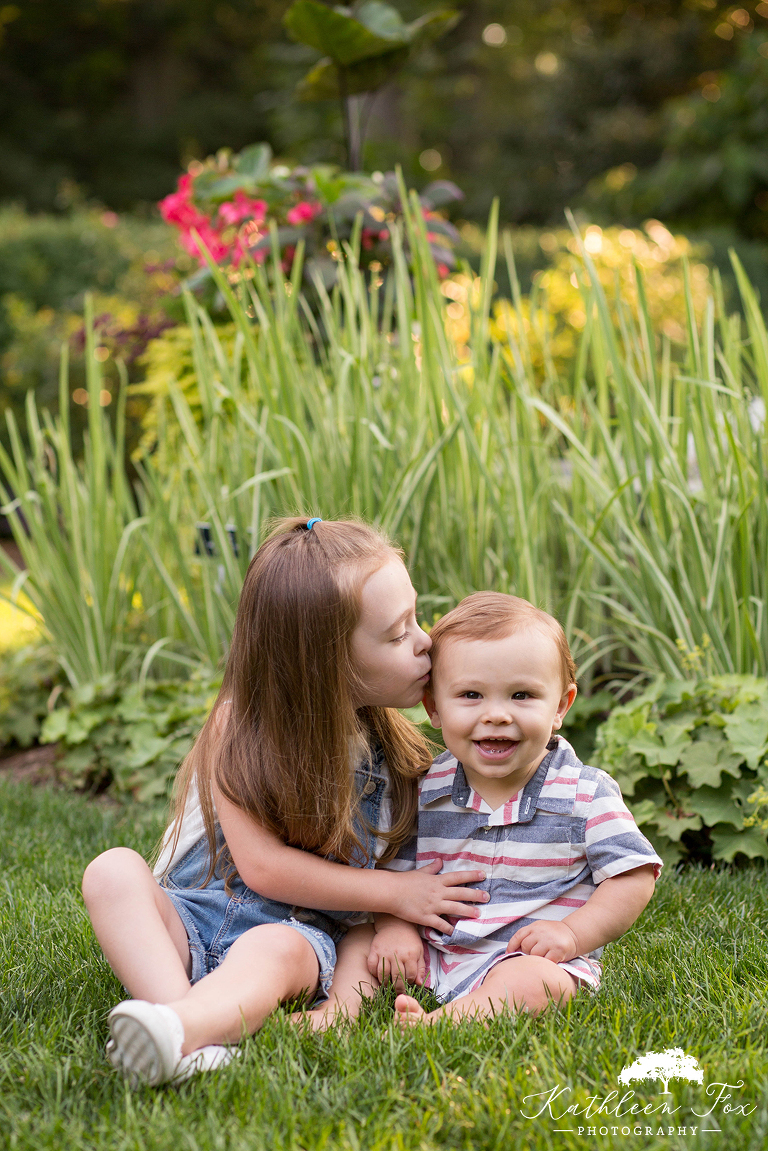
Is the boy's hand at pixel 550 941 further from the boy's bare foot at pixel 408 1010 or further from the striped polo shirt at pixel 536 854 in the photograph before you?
the boy's bare foot at pixel 408 1010

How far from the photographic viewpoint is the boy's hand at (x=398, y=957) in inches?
61.4

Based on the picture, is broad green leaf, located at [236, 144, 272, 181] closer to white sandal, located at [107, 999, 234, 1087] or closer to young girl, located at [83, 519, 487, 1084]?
young girl, located at [83, 519, 487, 1084]

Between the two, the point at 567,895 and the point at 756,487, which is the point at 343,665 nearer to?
the point at 567,895

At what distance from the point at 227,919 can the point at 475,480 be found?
4.56 ft

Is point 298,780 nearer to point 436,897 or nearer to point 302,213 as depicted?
point 436,897

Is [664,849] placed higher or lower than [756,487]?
lower

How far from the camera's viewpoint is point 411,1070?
1.26m

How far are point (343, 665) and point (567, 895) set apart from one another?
0.49 m

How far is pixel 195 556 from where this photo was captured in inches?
121

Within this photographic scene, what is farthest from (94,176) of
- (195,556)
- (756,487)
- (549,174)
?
(756,487)

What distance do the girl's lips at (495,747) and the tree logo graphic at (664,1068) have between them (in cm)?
44

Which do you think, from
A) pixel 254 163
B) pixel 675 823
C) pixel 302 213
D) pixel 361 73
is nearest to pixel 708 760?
pixel 675 823

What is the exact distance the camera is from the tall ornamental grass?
7.64 feet

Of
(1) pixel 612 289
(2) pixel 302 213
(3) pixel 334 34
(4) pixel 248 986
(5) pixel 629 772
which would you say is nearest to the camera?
(4) pixel 248 986
